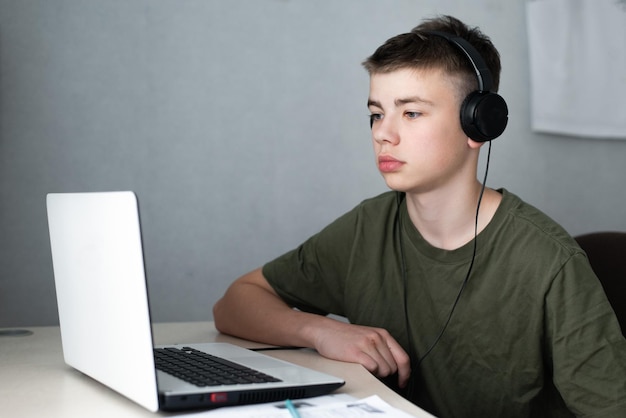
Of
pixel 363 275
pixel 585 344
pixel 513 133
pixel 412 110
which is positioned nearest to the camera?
pixel 585 344

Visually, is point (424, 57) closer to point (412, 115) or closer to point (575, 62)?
point (412, 115)

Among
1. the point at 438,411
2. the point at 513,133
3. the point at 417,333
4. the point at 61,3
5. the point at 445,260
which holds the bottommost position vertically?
the point at 438,411

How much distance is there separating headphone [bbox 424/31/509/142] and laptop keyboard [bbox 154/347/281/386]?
552 millimetres

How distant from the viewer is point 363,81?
215 cm

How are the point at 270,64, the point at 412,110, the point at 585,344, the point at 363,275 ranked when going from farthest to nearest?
A: the point at 270,64, the point at 363,275, the point at 412,110, the point at 585,344

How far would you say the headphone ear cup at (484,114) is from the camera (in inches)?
48.9

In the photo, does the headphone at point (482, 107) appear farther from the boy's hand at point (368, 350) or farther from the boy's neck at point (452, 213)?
the boy's hand at point (368, 350)

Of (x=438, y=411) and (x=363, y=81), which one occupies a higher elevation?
(x=363, y=81)

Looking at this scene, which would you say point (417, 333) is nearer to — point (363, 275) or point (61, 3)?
point (363, 275)

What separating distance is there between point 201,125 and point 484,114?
0.95 meters

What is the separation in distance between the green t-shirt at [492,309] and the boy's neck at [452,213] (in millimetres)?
23

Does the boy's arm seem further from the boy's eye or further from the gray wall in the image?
the gray wall

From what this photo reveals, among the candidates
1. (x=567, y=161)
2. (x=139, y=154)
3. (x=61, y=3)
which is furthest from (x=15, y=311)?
(x=567, y=161)

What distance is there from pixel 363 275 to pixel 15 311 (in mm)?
943
